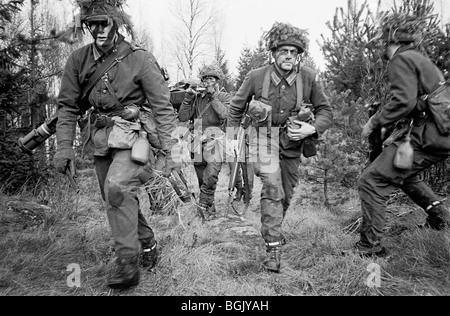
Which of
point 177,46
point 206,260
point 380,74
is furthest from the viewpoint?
point 177,46

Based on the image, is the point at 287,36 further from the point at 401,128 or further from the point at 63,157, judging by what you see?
the point at 63,157

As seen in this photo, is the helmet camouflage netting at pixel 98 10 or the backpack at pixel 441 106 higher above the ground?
the helmet camouflage netting at pixel 98 10

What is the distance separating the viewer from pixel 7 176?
210 inches

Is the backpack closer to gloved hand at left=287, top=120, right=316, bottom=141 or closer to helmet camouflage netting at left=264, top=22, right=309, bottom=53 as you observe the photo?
gloved hand at left=287, top=120, right=316, bottom=141

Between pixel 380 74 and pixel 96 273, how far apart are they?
15.1 feet

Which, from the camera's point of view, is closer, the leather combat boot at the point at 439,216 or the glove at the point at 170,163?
the glove at the point at 170,163

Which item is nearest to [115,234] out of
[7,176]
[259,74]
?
[259,74]

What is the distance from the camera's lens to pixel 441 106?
305cm

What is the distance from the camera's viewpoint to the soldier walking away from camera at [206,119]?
5781 mm

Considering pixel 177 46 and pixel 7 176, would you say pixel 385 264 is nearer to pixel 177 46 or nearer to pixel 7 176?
pixel 7 176

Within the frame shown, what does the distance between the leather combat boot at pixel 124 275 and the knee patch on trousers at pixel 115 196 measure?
0.45 meters

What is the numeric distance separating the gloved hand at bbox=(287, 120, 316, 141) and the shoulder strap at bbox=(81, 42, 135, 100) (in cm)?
173

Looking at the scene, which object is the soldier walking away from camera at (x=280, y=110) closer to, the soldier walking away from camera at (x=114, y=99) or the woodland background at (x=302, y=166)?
the woodland background at (x=302, y=166)

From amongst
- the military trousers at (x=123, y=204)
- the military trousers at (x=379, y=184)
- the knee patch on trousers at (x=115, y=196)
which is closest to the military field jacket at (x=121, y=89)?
the military trousers at (x=123, y=204)
